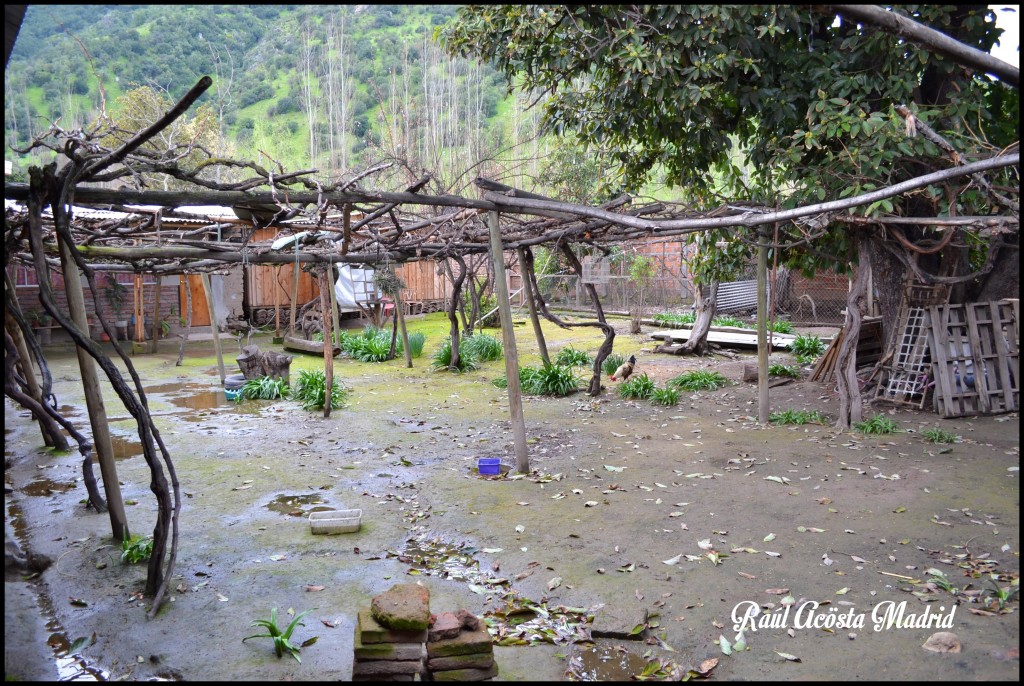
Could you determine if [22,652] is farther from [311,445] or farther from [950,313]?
[950,313]

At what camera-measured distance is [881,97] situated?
25.9ft

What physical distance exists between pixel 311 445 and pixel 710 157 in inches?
242

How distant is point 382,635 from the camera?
11.1 ft

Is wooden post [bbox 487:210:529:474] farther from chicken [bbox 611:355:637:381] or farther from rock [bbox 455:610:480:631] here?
chicken [bbox 611:355:637:381]

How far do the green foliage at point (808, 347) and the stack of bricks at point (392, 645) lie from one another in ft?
37.7

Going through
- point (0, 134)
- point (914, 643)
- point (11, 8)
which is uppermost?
point (11, 8)

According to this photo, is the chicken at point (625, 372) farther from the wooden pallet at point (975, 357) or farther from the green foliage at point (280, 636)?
the green foliage at point (280, 636)

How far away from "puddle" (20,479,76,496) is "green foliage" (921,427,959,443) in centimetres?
868

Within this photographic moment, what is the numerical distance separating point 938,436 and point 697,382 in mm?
3915

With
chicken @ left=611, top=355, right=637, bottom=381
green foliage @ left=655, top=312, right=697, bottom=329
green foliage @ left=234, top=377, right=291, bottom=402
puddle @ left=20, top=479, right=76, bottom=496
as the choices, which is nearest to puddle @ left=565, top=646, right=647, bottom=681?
puddle @ left=20, top=479, right=76, bottom=496

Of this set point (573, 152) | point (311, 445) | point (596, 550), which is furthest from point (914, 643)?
point (573, 152)

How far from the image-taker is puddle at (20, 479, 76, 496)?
632cm

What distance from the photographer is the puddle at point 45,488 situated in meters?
6.32

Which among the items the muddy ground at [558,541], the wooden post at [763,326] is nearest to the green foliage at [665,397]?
the muddy ground at [558,541]
